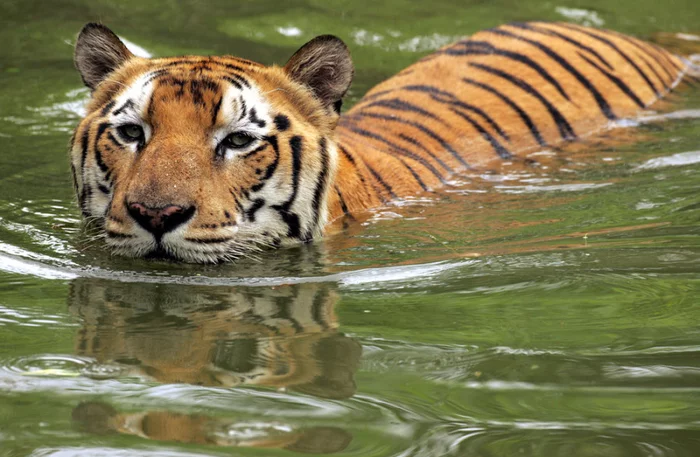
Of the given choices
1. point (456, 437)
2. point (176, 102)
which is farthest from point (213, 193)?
point (456, 437)

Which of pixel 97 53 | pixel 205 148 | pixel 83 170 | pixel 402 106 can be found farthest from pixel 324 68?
pixel 402 106

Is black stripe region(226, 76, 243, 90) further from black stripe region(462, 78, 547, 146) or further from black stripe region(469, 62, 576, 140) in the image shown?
black stripe region(469, 62, 576, 140)

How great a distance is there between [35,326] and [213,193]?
0.84 meters

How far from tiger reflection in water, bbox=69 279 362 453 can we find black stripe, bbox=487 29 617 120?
2.72 metres

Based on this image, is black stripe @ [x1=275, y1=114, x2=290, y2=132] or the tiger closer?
the tiger

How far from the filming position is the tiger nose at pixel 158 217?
3.01 m

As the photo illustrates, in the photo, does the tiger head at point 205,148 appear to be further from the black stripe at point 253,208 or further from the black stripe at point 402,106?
the black stripe at point 402,106

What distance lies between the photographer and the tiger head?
3.08 metres

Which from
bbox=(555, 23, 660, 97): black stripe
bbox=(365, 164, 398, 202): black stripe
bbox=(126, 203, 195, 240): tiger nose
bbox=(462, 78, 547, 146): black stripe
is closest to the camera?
bbox=(126, 203, 195, 240): tiger nose

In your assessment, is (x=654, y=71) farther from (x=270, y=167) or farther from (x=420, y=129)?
(x=270, y=167)

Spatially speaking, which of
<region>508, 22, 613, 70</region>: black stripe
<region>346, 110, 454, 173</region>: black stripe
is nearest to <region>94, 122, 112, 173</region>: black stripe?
<region>346, 110, 454, 173</region>: black stripe

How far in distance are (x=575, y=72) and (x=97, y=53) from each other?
8.47ft

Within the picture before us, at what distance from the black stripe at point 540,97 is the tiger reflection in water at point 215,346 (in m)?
2.40

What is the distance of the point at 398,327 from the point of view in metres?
2.46
